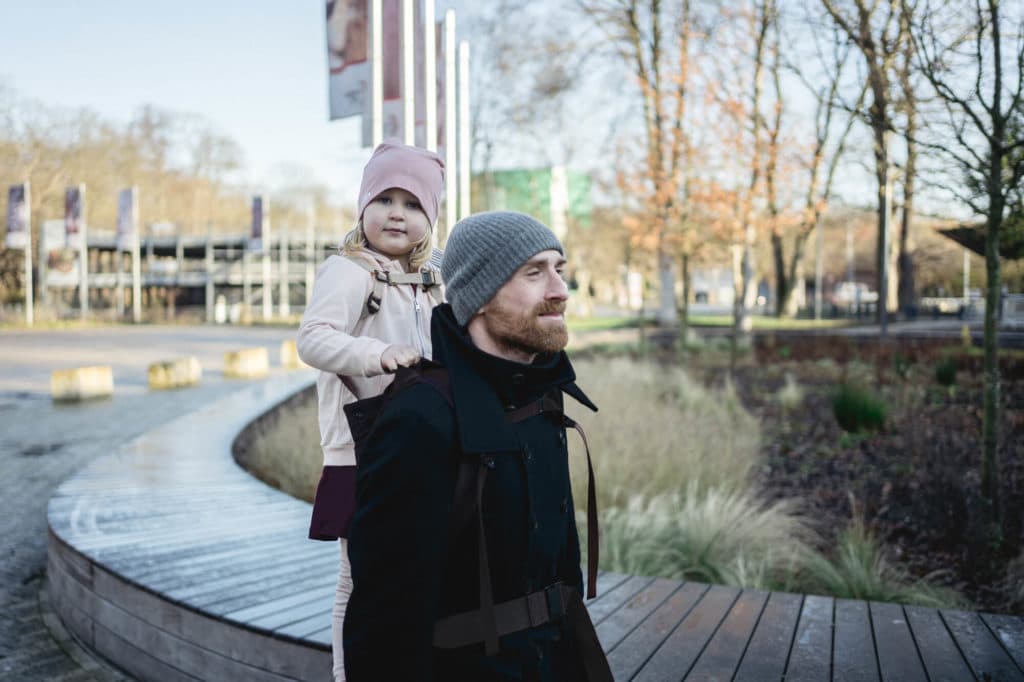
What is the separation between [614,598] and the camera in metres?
3.89

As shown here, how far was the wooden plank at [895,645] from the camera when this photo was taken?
3.02 meters

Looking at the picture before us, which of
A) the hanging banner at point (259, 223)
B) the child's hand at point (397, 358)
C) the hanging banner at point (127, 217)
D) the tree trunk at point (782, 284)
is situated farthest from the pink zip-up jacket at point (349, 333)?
the hanging banner at point (259, 223)

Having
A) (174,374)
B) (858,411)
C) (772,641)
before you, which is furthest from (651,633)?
(174,374)

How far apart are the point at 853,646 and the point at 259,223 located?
43.9 meters

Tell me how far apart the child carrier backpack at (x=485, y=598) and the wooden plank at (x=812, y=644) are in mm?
1421

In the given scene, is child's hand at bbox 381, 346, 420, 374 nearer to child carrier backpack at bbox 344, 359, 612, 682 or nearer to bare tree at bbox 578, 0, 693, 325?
child carrier backpack at bbox 344, 359, 612, 682

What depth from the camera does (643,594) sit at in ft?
13.0

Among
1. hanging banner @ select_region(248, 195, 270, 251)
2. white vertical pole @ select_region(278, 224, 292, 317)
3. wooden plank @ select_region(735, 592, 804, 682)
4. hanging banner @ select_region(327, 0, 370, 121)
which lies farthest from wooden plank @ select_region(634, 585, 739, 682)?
white vertical pole @ select_region(278, 224, 292, 317)

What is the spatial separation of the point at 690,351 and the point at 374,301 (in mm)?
17703

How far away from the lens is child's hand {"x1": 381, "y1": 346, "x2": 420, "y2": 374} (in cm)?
205

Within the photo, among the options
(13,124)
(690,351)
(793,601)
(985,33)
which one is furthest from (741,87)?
(13,124)

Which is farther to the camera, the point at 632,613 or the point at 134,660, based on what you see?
the point at 134,660

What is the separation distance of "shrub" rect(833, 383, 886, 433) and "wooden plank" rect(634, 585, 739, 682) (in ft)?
19.1

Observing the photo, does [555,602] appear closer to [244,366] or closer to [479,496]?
[479,496]
